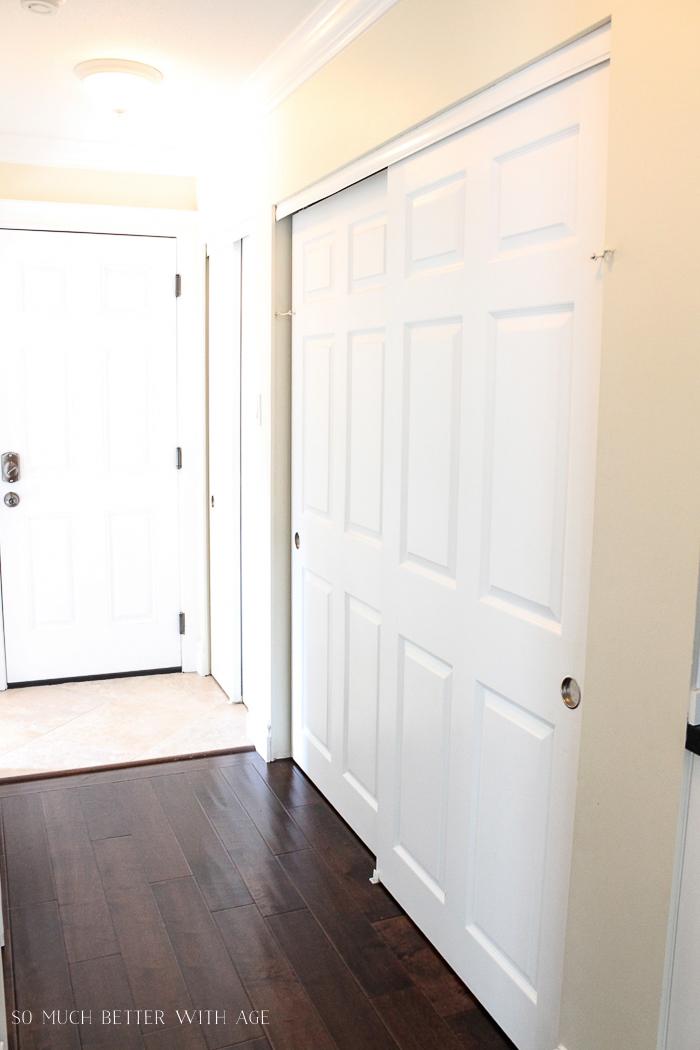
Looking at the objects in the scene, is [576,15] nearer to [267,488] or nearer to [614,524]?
[614,524]

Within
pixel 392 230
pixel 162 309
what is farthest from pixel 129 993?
pixel 162 309

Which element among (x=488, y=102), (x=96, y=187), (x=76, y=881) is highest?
(x=96, y=187)

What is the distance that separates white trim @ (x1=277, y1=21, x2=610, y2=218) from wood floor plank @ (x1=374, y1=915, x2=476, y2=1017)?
1988 millimetres

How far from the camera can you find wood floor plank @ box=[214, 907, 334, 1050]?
1.91 metres

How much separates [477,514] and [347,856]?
131 cm

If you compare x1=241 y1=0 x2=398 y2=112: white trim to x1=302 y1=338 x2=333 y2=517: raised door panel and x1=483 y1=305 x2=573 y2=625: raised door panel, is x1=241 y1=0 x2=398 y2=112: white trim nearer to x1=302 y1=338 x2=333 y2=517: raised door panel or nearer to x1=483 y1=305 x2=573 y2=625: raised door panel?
x1=302 y1=338 x2=333 y2=517: raised door panel

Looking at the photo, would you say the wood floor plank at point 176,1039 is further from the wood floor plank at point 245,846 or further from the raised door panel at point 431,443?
the raised door panel at point 431,443

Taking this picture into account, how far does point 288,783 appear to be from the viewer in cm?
314

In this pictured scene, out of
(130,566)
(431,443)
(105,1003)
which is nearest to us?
(105,1003)

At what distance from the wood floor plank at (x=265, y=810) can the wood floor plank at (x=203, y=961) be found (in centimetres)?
33

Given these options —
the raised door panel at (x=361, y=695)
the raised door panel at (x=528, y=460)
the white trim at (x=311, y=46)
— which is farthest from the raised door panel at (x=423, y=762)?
the white trim at (x=311, y=46)

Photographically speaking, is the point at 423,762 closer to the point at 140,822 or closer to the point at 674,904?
the point at 674,904

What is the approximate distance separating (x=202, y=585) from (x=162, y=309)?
135 cm

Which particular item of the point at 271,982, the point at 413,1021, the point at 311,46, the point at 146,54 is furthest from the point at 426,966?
the point at 146,54
